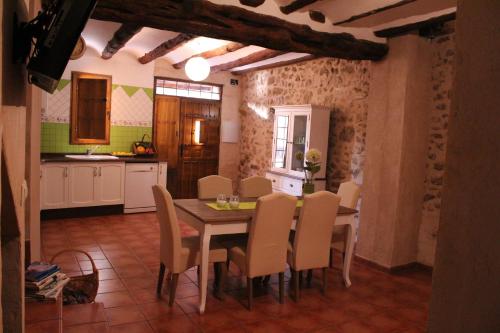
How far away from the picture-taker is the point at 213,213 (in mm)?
3336

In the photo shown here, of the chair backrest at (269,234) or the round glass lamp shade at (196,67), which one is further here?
the round glass lamp shade at (196,67)

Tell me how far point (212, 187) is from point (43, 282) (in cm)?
204

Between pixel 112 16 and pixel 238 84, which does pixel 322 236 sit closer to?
pixel 112 16

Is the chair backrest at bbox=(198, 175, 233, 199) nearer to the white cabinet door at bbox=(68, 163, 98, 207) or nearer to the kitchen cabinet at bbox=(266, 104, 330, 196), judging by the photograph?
the kitchen cabinet at bbox=(266, 104, 330, 196)

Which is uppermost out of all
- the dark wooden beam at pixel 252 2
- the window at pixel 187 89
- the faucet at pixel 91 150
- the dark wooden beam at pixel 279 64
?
the dark wooden beam at pixel 252 2

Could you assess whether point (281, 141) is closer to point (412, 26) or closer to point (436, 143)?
point (436, 143)

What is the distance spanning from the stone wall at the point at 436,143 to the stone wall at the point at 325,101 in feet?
2.91

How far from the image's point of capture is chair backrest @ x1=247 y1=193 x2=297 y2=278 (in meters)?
3.15

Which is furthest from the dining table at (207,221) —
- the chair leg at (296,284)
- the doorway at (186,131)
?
the doorway at (186,131)

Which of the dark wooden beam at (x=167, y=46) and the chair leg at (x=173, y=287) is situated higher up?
the dark wooden beam at (x=167, y=46)

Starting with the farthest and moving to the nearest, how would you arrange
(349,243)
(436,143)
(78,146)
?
(78,146)
(436,143)
(349,243)

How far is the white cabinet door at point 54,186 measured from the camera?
571cm

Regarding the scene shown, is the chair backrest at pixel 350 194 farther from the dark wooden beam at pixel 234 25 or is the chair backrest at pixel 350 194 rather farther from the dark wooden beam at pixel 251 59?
the dark wooden beam at pixel 251 59

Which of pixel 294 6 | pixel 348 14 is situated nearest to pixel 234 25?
pixel 294 6
